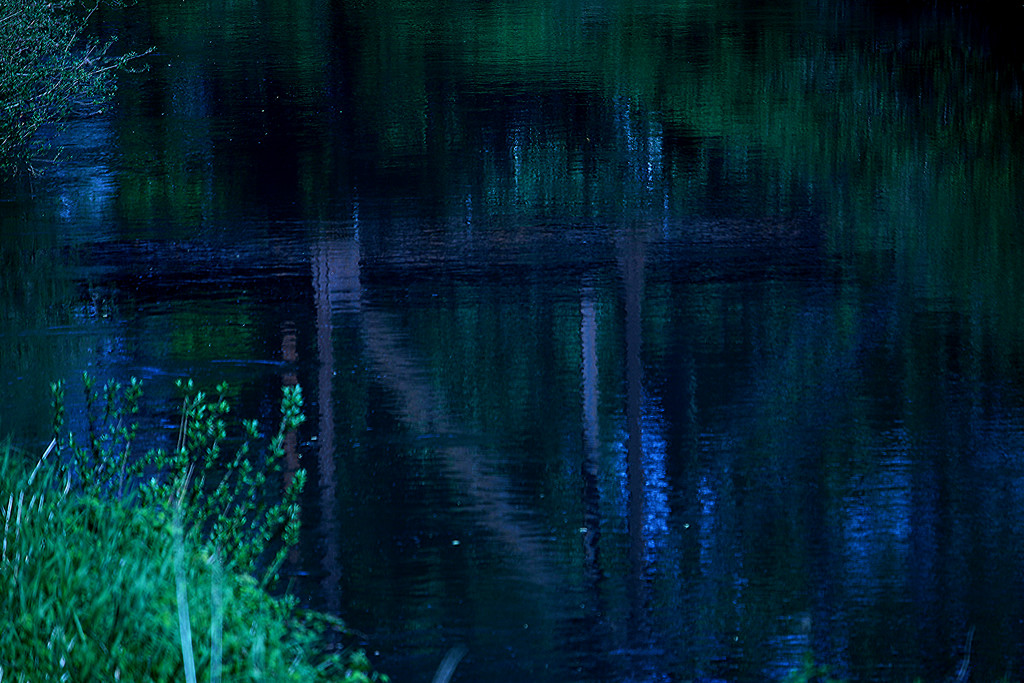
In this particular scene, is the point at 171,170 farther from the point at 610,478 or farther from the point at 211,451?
the point at 211,451

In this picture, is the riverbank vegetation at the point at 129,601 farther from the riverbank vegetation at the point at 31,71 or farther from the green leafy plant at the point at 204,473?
the riverbank vegetation at the point at 31,71

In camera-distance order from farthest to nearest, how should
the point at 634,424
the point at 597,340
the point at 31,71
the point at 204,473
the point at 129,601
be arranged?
the point at 31,71 < the point at 597,340 < the point at 634,424 < the point at 204,473 < the point at 129,601

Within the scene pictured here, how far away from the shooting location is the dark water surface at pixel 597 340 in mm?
7176

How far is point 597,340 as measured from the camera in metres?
10.8

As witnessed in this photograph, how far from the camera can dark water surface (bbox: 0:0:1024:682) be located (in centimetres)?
718

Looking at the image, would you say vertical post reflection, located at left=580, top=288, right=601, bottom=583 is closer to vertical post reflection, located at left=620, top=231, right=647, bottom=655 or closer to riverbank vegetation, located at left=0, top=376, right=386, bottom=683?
vertical post reflection, located at left=620, top=231, right=647, bottom=655

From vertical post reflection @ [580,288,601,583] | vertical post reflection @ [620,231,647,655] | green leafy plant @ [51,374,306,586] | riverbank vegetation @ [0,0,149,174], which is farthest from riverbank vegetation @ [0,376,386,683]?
riverbank vegetation @ [0,0,149,174]

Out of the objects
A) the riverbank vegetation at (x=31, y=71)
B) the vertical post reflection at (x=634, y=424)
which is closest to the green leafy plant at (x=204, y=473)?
the vertical post reflection at (x=634, y=424)

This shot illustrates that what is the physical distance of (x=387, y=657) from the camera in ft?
21.7

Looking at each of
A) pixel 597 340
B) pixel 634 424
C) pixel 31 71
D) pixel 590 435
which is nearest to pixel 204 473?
pixel 590 435

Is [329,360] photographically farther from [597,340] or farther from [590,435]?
[590,435]

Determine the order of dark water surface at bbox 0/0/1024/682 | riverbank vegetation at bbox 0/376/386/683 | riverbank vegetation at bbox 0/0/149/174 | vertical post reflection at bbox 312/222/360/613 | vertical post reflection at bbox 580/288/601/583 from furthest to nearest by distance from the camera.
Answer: riverbank vegetation at bbox 0/0/149/174 < vertical post reflection at bbox 580/288/601/583 < vertical post reflection at bbox 312/222/360/613 < dark water surface at bbox 0/0/1024/682 < riverbank vegetation at bbox 0/376/386/683

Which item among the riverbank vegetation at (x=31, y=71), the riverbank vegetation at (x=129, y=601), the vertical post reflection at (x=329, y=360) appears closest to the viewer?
the riverbank vegetation at (x=129, y=601)

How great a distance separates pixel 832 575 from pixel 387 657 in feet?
6.90
